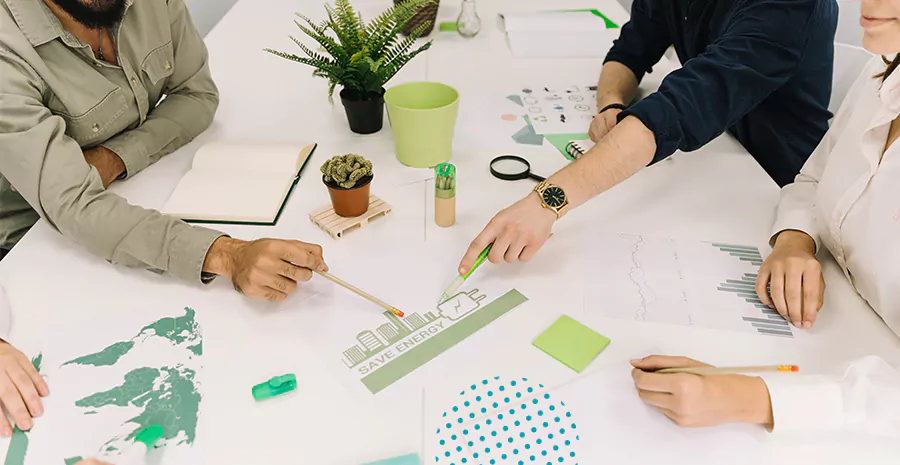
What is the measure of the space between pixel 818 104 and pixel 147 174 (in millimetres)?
1392

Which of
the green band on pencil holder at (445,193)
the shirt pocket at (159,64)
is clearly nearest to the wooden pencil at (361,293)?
the green band on pencil holder at (445,193)

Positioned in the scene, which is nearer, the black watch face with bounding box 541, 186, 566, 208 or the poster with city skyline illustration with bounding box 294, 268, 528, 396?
the poster with city skyline illustration with bounding box 294, 268, 528, 396

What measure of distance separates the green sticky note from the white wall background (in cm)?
227

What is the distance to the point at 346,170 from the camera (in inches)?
40.8

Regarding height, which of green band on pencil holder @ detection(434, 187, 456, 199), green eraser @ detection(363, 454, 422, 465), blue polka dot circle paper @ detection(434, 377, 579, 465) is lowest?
blue polka dot circle paper @ detection(434, 377, 579, 465)

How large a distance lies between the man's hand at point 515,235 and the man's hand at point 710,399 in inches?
11.7

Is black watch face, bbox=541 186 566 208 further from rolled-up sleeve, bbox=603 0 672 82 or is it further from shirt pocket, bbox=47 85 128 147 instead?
shirt pocket, bbox=47 85 128 147

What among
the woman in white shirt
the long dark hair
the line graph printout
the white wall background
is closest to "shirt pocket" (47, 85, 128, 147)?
the line graph printout

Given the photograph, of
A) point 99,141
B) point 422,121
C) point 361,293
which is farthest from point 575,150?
point 99,141

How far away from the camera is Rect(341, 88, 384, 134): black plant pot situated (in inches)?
51.7

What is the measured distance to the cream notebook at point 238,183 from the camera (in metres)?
1.08

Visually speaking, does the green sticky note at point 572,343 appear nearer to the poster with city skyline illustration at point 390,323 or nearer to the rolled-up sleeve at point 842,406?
the poster with city skyline illustration at point 390,323

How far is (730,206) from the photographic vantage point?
1.13 metres

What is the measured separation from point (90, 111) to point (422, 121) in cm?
61
